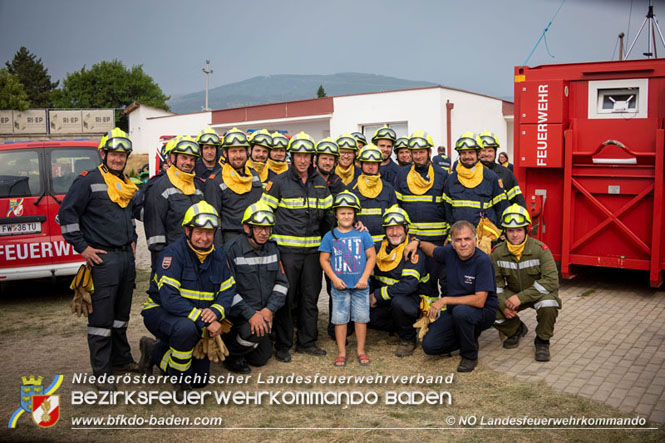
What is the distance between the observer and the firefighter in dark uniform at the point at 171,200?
5.54 meters

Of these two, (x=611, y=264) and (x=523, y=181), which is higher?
(x=523, y=181)

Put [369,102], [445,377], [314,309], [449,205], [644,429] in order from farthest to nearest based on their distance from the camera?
[369,102] → [449,205] → [314,309] → [445,377] → [644,429]

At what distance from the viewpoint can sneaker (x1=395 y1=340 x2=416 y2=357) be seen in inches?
231

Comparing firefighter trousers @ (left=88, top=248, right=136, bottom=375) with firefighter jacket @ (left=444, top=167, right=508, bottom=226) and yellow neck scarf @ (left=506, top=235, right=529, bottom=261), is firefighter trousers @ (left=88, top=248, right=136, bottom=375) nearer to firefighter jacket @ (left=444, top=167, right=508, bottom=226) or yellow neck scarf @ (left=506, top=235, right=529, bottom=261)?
firefighter jacket @ (left=444, top=167, right=508, bottom=226)

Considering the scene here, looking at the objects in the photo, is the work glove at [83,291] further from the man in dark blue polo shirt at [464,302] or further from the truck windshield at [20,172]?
the truck windshield at [20,172]

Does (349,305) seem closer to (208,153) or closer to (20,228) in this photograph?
(208,153)

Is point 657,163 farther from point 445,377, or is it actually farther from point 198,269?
point 198,269

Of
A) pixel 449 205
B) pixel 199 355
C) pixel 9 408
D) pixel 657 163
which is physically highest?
pixel 657 163

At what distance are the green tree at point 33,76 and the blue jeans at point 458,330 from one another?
85694 mm

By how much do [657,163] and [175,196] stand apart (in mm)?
6144

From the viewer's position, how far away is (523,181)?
28.3 ft

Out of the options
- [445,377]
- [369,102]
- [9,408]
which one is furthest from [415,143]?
[369,102]

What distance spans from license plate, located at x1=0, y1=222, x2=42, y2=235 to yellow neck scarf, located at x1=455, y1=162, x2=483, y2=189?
18.8 feet

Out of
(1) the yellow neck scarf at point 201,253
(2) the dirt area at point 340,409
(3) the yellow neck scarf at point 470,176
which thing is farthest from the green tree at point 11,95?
(1) the yellow neck scarf at point 201,253
